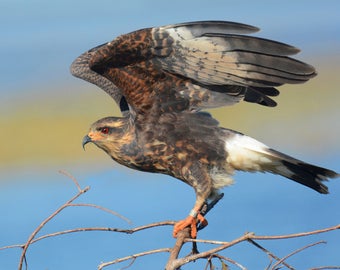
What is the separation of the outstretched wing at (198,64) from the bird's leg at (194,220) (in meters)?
0.67

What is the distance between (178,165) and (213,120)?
403 millimetres

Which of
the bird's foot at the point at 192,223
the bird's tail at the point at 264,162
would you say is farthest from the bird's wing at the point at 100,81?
the bird's foot at the point at 192,223

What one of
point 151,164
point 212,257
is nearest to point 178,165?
A: point 151,164

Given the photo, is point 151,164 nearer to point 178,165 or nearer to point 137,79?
point 178,165

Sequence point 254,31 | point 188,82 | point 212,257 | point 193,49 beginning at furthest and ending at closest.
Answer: point 188,82 < point 193,49 < point 254,31 < point 212,257

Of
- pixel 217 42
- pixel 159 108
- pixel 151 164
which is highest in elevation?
pixel 217 42

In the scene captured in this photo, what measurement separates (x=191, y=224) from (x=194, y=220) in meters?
0.06

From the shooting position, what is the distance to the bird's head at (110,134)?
523 centimetres

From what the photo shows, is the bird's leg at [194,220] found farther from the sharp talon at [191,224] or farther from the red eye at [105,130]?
the red eye at [105,130]

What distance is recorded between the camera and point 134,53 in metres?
4.87

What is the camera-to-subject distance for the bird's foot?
476cm

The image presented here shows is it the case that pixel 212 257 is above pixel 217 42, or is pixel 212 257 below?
below

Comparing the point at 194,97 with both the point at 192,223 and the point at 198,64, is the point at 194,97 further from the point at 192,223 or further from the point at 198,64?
the point at 192,223

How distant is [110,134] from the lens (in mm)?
5301
